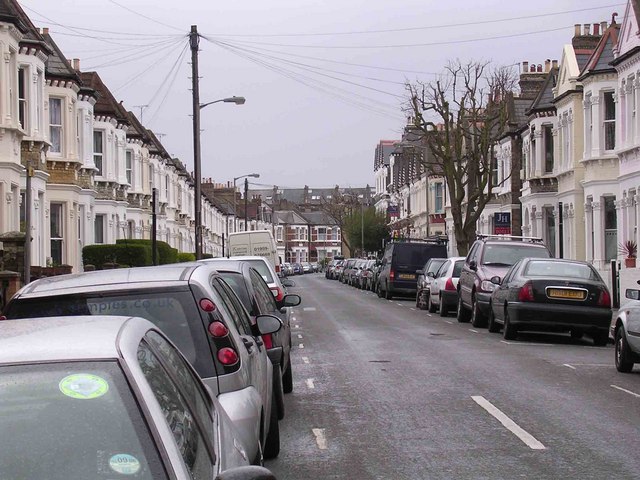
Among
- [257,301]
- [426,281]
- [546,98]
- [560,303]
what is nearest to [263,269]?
[560,303]

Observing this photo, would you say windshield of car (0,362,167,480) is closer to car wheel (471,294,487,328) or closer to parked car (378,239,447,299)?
car wheel (471,294,487,328)

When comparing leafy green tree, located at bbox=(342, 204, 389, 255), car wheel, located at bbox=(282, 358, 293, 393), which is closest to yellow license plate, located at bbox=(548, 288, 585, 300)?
car wheel, located at bbox=(282, 358, 293, 393)

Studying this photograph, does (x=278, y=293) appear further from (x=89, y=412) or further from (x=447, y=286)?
(x=447, y=286)

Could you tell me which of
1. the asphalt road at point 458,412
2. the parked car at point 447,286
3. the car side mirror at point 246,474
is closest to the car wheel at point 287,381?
the asphalt road at point 458,412

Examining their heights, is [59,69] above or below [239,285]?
above

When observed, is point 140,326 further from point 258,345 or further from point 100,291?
point 258,345

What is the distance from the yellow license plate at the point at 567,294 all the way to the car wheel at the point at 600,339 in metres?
0.99

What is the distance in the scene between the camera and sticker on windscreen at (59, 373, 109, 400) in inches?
133

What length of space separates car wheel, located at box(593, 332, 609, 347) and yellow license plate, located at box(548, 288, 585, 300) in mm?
989

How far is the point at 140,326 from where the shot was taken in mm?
4211

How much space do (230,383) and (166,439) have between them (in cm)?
301

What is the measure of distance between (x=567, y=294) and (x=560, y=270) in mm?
808

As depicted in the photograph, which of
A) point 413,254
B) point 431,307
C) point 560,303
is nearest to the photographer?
point 560,303

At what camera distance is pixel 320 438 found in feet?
30.7
